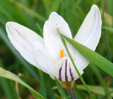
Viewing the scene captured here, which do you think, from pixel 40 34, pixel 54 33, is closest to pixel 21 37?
pixel 54 33

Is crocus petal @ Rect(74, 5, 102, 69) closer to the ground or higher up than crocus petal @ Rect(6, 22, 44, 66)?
closer to the ground

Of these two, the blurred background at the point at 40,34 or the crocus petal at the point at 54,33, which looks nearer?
the crocus petal at the point at 54,33

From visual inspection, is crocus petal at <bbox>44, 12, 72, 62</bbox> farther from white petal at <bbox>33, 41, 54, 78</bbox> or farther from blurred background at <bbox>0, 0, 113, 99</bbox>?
blurred background at <bbox>0, 0, 113, 99</bbox>

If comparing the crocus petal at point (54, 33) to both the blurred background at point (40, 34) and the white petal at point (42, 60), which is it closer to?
the white petal at point (42, 60)

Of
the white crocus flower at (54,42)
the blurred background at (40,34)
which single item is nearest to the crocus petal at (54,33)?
the white crocus flower at (54,42)

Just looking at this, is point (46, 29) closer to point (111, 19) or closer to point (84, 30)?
point (84, 30)

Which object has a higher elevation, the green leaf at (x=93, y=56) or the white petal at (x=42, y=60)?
the white petal at (x=42, y=60)

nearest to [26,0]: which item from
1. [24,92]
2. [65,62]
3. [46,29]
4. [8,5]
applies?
[8,5]

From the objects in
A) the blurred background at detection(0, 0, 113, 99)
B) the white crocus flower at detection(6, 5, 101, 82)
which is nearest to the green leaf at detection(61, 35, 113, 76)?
the white crocus flower at detection(6, 5, 101, 82)
